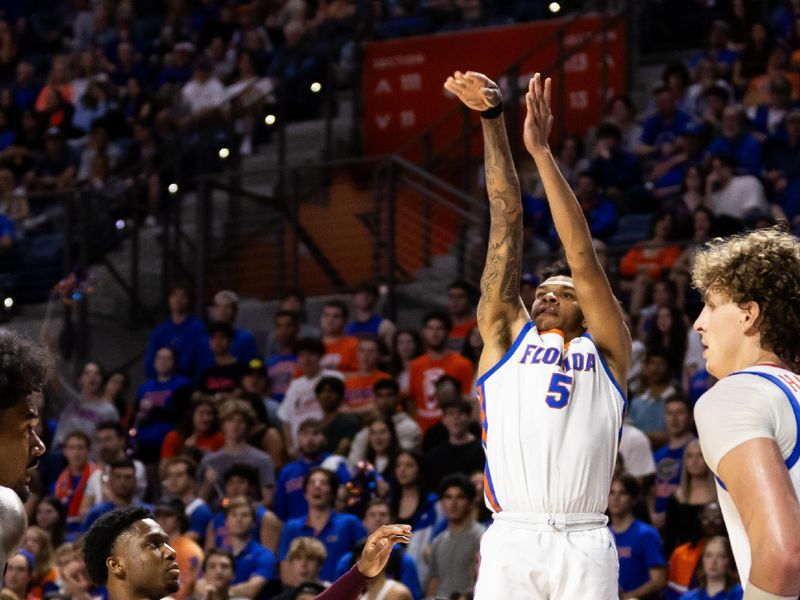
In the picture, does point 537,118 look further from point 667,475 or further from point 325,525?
point 325,525

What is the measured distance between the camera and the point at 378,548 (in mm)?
5312

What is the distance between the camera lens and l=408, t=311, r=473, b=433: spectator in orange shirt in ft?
39.2

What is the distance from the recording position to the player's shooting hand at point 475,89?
579 centimetres

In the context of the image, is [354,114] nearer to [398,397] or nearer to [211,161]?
[211,161]

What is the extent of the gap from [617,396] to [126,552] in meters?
1.87

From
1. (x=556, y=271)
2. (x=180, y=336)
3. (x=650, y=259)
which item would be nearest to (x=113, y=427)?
(x=180, y=336)

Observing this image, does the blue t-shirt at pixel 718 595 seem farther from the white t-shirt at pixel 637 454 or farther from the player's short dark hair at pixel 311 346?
the player's short dark hair at pixel 311 346

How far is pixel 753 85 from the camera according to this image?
1388 centimetres

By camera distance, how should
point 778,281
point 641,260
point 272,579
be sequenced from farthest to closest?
point 641,260
point 272,579
point 778,281

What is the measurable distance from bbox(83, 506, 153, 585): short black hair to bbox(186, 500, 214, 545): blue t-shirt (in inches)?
224

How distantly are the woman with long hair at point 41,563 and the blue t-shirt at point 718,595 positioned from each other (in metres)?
4.65

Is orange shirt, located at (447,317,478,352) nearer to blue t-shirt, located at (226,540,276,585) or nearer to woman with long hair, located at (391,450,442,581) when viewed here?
woman with long hair, located at (391,450,442,581)

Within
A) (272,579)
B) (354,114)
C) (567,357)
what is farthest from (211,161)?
(567,357)

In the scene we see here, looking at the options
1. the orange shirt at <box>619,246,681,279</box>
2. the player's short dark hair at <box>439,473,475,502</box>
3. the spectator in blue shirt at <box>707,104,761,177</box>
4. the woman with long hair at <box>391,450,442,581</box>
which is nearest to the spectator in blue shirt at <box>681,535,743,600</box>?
the player's short dark hair at <box>439,473,475,502</box>
